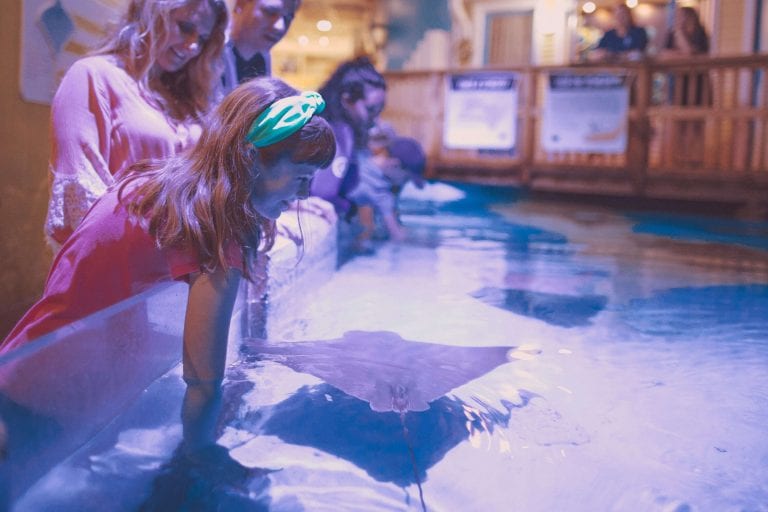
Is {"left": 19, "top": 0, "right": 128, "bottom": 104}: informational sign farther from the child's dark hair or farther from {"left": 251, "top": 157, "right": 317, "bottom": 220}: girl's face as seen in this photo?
the child's dark hair

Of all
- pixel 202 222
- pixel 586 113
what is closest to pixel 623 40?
pixel 586 113

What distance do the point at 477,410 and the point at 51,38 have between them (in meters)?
2.37

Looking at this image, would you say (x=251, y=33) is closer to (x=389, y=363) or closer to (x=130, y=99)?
(x=130, y=99)

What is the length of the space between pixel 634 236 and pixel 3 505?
249 inches

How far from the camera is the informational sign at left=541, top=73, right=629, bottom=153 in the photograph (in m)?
9.64

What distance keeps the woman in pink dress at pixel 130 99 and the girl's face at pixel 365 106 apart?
2754 millimetres

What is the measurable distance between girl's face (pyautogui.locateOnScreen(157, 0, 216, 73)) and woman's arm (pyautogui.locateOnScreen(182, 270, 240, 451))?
45.0 inches

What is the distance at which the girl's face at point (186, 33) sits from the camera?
7.83 ft

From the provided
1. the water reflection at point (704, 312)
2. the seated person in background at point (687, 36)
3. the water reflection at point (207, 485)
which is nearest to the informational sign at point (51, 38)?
the water reflection at point (207, 485)

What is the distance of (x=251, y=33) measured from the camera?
3287 mm

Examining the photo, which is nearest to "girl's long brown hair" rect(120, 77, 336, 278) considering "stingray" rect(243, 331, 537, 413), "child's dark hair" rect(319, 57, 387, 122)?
"stingray" rect(243, 331, 537, 413)

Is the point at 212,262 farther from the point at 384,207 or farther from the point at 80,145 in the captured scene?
the point at 384,207

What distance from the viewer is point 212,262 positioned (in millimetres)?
1604

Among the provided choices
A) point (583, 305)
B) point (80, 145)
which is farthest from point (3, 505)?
point (583, 305)
